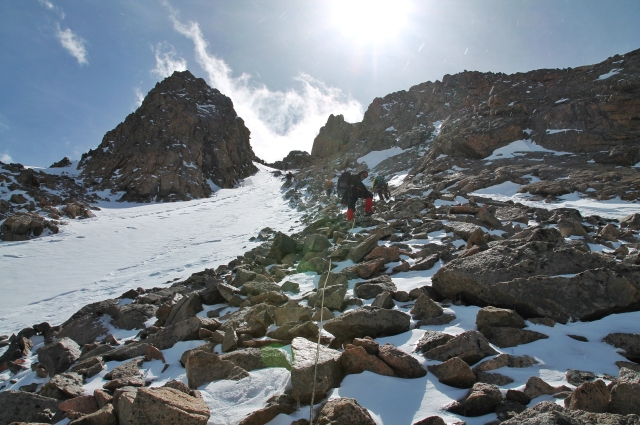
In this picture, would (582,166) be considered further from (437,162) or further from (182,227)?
(182,227)

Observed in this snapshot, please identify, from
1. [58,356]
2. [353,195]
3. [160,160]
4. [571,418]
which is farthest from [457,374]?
[160,160]

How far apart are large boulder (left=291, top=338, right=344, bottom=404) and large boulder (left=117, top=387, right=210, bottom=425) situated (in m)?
0.76

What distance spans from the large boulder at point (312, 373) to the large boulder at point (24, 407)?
2640mm

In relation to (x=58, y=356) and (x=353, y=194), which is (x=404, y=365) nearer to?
(x=58, y=356)

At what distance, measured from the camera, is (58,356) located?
4.87 m

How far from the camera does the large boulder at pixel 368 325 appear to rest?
387 cm

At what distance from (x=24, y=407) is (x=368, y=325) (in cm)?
375

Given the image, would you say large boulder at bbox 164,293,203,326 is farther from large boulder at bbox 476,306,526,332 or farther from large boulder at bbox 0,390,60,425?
large boulder at bbox 476,306,526,332

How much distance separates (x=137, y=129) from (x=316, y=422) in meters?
64.7

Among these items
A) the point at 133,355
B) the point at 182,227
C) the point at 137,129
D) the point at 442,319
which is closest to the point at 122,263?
the point at 182,227

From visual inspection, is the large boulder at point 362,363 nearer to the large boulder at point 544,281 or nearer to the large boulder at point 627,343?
the large boulder at point 544,281

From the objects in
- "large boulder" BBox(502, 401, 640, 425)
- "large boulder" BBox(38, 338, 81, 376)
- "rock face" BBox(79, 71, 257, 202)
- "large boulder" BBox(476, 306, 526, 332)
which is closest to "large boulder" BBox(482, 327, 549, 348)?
"large boulder" BBox(476, 306, 526, 332)

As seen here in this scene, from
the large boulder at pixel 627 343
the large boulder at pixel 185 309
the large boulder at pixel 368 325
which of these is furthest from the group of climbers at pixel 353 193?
the large boulder at pixel 627 343

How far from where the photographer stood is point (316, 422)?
246cm
